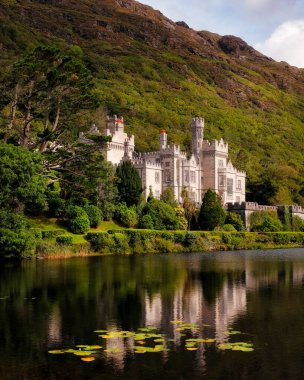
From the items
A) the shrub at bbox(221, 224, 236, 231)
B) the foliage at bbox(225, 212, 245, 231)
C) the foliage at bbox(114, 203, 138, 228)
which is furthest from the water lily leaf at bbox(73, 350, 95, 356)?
the foliage at bbox(225, 212, 245, 231)

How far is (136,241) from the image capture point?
6128 centimetres

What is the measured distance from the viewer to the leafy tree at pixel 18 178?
47438 mm

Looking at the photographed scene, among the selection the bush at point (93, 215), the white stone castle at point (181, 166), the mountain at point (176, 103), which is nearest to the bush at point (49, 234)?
the bush at point (93, 215)

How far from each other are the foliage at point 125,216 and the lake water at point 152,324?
31.2m

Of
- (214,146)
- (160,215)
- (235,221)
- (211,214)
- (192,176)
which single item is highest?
(214,146)

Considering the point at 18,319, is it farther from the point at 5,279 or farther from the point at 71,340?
the point at 5,279

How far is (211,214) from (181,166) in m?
11.0

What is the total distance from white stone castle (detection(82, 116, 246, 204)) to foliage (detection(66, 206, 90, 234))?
783 inches

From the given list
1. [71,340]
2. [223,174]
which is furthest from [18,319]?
[223,174]

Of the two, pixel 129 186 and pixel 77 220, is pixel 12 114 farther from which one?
pixel 129 186

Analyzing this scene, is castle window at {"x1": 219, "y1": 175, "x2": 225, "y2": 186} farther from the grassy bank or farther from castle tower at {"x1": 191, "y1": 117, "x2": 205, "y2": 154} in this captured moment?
the grassy bank

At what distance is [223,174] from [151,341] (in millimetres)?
74319

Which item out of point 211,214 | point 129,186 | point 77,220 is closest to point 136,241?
point 77,220

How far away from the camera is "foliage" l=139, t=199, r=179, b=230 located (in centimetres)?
7056
